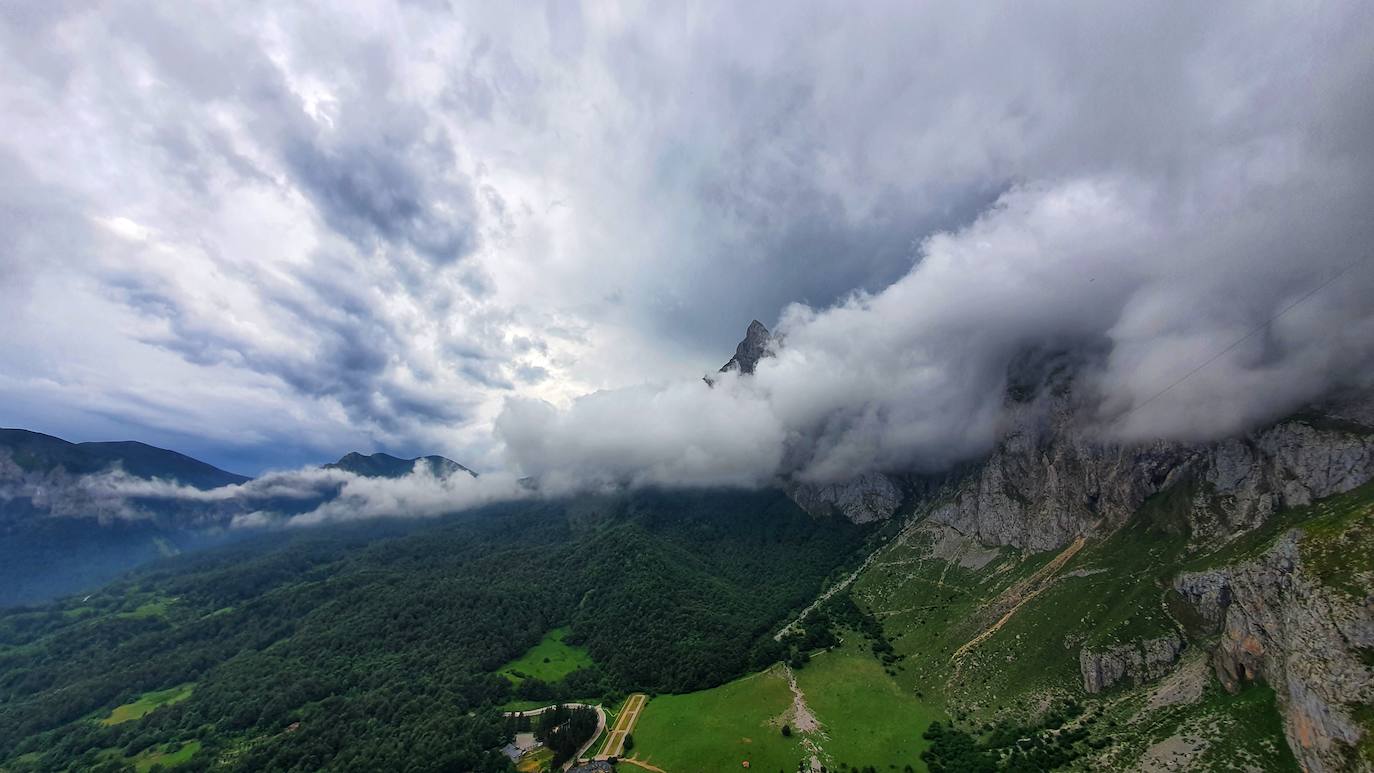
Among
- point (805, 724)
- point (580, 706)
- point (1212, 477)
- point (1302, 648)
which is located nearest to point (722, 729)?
point (805, 724)

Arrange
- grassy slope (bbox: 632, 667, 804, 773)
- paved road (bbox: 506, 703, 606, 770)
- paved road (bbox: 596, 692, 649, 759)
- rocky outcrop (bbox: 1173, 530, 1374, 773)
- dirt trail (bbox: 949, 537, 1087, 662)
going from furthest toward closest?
1. dirt trail (bbox: 949, 537, 1087, 662)
2. paved road (bbox: 596, 692, 649, 759)
3. paved road (bbox: 506, 703, 606, 770)
4. grassy slope (bbox: 632, 667, 804, 773)
5. rocky outcrop (bbox: 1173, 530, 1374, 773)

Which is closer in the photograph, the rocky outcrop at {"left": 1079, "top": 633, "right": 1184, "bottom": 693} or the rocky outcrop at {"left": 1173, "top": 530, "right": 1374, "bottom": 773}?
the rocky outcrop at {"left": 1173, "top": 530, "right": 1374, "bottom": 773}

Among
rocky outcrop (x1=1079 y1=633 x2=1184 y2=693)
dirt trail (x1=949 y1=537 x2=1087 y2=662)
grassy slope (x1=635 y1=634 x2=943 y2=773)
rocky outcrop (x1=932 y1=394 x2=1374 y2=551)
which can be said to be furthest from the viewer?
dirt trail (x1=949 y1=537 x2=1087 y2=662)

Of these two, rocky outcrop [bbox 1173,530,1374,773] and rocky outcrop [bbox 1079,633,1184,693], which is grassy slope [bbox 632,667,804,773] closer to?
rocky outcrop [bbox 1079,633,1184,693]

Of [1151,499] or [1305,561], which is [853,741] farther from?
[1151,499]

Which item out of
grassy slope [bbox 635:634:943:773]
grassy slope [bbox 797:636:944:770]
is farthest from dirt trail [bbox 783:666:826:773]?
grassy slope [bbox 797:636:944:770]

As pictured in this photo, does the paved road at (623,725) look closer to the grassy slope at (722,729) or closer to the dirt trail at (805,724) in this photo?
the grassy slope at (722,729)

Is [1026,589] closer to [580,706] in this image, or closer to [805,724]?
Result: [805,724]
